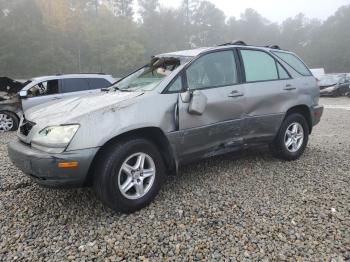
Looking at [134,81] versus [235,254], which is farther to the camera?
[134,81]

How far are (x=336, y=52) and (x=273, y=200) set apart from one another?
66.4 meters

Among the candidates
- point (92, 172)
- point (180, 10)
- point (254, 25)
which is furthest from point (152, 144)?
point (254, 25)

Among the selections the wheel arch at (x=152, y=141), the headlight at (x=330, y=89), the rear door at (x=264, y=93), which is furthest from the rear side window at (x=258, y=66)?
the headlight at (x=330, y=89)

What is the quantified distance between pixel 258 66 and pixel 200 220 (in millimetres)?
2460

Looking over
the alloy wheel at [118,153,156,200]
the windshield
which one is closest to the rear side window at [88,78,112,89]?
the windshield

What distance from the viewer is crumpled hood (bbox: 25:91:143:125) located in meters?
3.15

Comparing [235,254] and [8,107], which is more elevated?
[8,107]

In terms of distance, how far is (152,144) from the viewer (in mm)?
3480

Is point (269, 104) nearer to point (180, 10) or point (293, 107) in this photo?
point (293, 107)

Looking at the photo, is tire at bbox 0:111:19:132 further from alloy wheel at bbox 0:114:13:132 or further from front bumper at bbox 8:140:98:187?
front bumper at bbox 8:140:98:187

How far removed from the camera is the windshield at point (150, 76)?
12.5 ft

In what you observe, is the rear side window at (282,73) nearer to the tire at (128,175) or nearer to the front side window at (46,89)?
the tire at (128,175)

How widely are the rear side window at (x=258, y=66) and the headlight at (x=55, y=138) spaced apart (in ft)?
8.17

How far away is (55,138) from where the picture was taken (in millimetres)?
3018
